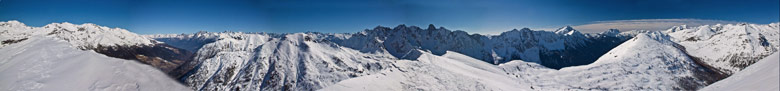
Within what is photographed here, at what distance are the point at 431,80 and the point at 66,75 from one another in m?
133

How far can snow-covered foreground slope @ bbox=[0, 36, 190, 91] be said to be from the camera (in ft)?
317

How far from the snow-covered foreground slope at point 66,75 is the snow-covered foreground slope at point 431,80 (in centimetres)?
6343

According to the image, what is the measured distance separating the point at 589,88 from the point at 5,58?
805 feet

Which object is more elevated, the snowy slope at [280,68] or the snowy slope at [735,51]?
the snowy slope at [280,68]

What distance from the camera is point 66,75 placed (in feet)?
356

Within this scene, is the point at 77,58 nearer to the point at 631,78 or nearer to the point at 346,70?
the point at 346,70

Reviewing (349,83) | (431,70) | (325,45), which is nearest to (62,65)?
(325,45)

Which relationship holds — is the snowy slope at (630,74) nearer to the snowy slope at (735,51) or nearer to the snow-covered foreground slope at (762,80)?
the snowy slope at (735,51)

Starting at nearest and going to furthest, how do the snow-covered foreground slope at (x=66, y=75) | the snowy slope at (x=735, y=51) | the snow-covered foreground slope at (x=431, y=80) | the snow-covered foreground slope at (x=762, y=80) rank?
1. the snow-covered foreground slope at (x=762, y=80)
2. the snow-covered foreground slope at (x=66, y=75)
3. the snow-covered foreground slope at (x=431, y=80)
4. the snowy slope at (x=735, y=51)

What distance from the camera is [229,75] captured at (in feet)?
374

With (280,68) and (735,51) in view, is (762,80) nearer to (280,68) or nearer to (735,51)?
(280,68)

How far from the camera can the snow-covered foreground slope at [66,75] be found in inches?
3807

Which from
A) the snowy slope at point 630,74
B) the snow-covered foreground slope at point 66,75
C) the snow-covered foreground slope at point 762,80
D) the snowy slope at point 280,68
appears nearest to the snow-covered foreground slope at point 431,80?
the snowy slope at point 280,68

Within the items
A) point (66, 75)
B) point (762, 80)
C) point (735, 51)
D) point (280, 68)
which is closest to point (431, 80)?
point (280, 68)
